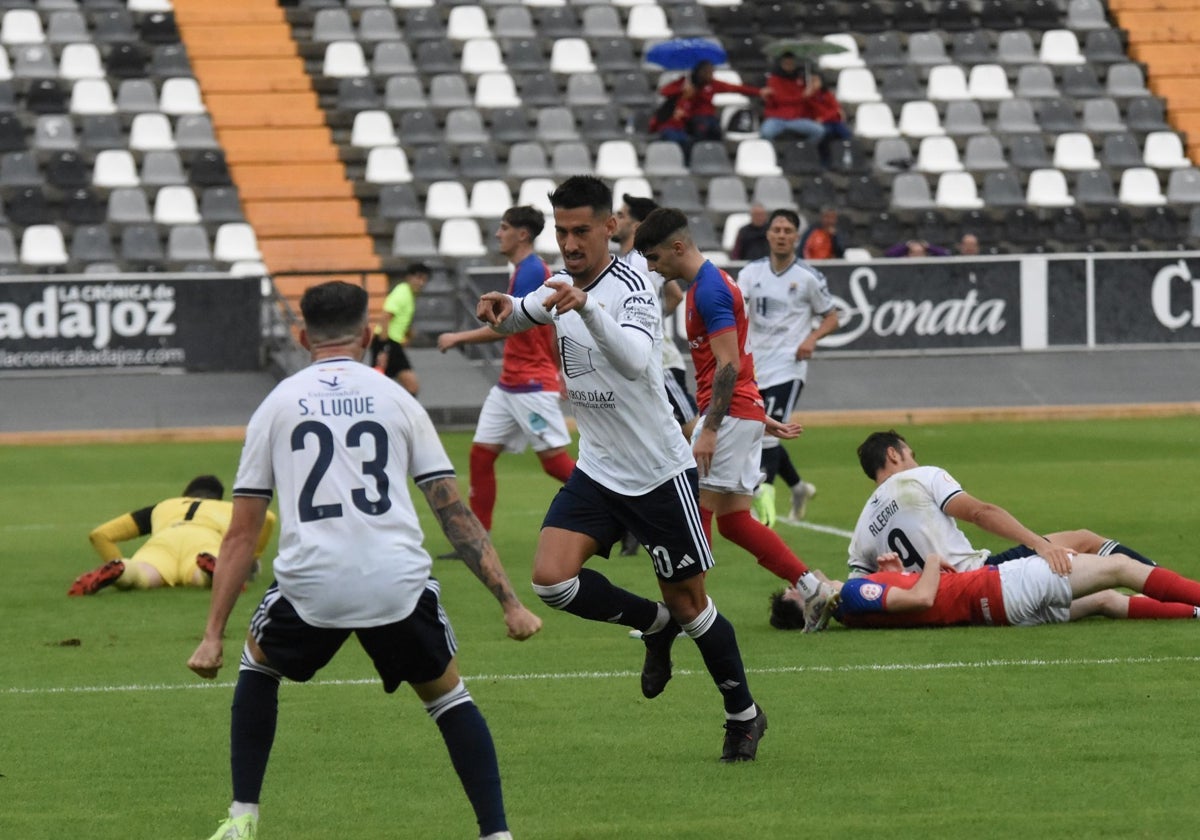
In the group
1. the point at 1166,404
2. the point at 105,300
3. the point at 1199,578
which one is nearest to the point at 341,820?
the point at 1199,578

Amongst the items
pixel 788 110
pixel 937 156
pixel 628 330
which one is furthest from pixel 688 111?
pixel 628 330

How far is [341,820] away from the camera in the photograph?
6.22 m

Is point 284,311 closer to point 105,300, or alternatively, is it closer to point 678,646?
point 105,300

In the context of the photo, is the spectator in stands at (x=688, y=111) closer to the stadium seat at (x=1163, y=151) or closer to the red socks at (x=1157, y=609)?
the stadium seat at (x=1163, y=151)

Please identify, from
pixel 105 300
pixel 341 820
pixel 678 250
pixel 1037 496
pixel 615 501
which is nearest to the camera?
pixel 341 820

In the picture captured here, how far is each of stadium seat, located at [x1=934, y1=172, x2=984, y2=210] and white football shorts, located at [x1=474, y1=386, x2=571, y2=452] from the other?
60.0 feet

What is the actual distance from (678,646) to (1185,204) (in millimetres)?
23137

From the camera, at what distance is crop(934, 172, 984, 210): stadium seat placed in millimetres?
30312

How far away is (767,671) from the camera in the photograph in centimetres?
876

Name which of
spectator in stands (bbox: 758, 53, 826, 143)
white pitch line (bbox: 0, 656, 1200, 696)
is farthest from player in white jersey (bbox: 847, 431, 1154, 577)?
spectator in stands (bbox: 758, 53, 826, 143)

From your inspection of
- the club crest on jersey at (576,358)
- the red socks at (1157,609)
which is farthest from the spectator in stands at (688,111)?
the club crest on jersey at (576,358)

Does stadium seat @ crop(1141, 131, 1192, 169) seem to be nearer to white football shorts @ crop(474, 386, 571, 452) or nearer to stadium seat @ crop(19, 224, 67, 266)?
stadium seat @ crop(19, 224, 67, 266)

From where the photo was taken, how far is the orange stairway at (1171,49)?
109 feet

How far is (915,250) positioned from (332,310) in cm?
2197
